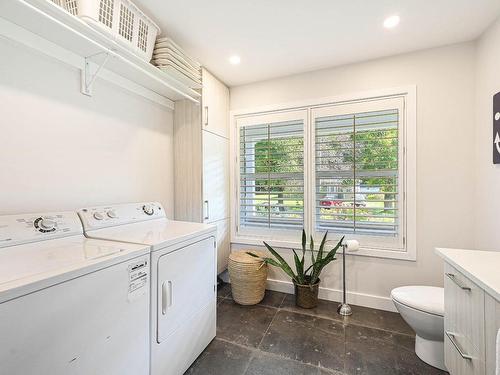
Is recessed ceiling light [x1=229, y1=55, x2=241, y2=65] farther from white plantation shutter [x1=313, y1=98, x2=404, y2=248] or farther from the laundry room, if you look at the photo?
white plantation shutter [x1=313, y1=98, x2=404, y2=248]

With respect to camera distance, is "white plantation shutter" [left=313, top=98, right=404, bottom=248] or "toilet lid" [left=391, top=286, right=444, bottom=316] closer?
"toilet lid" [left=391, top=286, right=444, bottom=316]

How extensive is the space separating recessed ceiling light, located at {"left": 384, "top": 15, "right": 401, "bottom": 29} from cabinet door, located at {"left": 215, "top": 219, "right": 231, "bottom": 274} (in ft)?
7.52

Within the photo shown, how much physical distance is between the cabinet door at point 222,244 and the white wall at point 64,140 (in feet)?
2.79

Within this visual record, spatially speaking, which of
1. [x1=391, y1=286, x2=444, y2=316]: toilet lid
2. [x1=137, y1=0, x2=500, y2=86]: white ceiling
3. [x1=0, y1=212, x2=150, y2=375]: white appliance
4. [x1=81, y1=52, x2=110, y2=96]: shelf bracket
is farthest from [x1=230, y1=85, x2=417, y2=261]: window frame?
[x1=0, y1=212, x2=150, y2=375]: white appliance

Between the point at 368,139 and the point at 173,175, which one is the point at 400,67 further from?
the point at 173,175

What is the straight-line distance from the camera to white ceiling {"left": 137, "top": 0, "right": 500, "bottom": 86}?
1626 mm

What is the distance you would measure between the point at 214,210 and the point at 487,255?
2.11 m

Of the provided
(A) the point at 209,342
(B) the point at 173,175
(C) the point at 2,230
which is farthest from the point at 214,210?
(C) the point at 2,230

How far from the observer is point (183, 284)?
58.2 inches

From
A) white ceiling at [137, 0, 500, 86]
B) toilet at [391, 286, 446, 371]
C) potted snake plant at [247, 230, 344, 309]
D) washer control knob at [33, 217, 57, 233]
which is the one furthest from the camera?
potted snake plant at [247, 230, 344, 309]

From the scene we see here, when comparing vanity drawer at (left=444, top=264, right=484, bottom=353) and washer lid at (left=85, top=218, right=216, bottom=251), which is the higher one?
washer lid at (left=85, top=218, right=216, bottom=251)

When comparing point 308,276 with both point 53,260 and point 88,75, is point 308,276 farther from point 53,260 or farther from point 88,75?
point 88,75

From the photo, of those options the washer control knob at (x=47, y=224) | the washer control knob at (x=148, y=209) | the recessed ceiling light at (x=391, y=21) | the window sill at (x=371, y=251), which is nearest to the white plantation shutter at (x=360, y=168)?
the window sill at (x=371, y=251)

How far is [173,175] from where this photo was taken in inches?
98.7
